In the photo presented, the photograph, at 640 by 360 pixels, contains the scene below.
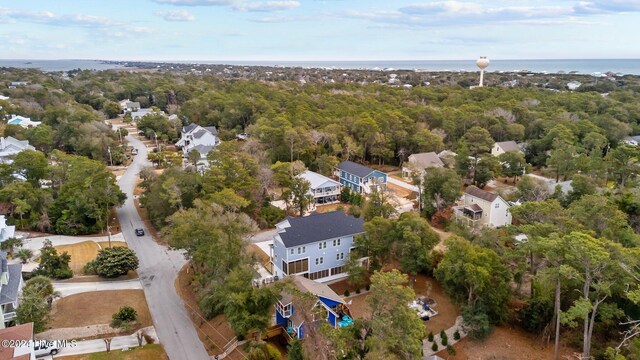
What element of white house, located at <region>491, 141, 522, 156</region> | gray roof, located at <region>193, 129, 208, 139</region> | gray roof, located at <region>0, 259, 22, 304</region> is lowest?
gray roof, located at <region>0, 259, 22, 304</region>

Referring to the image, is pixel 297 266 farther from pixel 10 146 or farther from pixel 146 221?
pixel 10 146

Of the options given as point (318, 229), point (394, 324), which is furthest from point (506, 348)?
point (318, 229)

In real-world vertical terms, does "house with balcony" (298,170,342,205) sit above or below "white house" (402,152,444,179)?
below

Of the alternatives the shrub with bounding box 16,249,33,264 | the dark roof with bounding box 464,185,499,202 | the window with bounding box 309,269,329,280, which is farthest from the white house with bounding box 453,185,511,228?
the shrub with bounding box 16,249,33,264

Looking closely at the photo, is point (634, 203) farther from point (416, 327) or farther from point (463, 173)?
point (416, 327)

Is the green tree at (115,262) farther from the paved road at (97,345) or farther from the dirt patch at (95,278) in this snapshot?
the paved road at (97,345)

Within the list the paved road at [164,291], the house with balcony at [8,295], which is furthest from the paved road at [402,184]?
the house with balcony at [8,295]

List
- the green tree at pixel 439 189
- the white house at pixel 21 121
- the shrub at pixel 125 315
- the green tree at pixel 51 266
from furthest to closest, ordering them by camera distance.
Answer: the white house at pixel 21 121 → the green tree at pixel 439 189 → the green tree at pixel 51 266 → the shrub at pixel 125 315

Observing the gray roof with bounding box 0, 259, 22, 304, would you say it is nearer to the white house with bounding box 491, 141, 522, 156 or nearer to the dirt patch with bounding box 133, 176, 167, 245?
the dirt patch with bounding box 133, 176, 167, 245
